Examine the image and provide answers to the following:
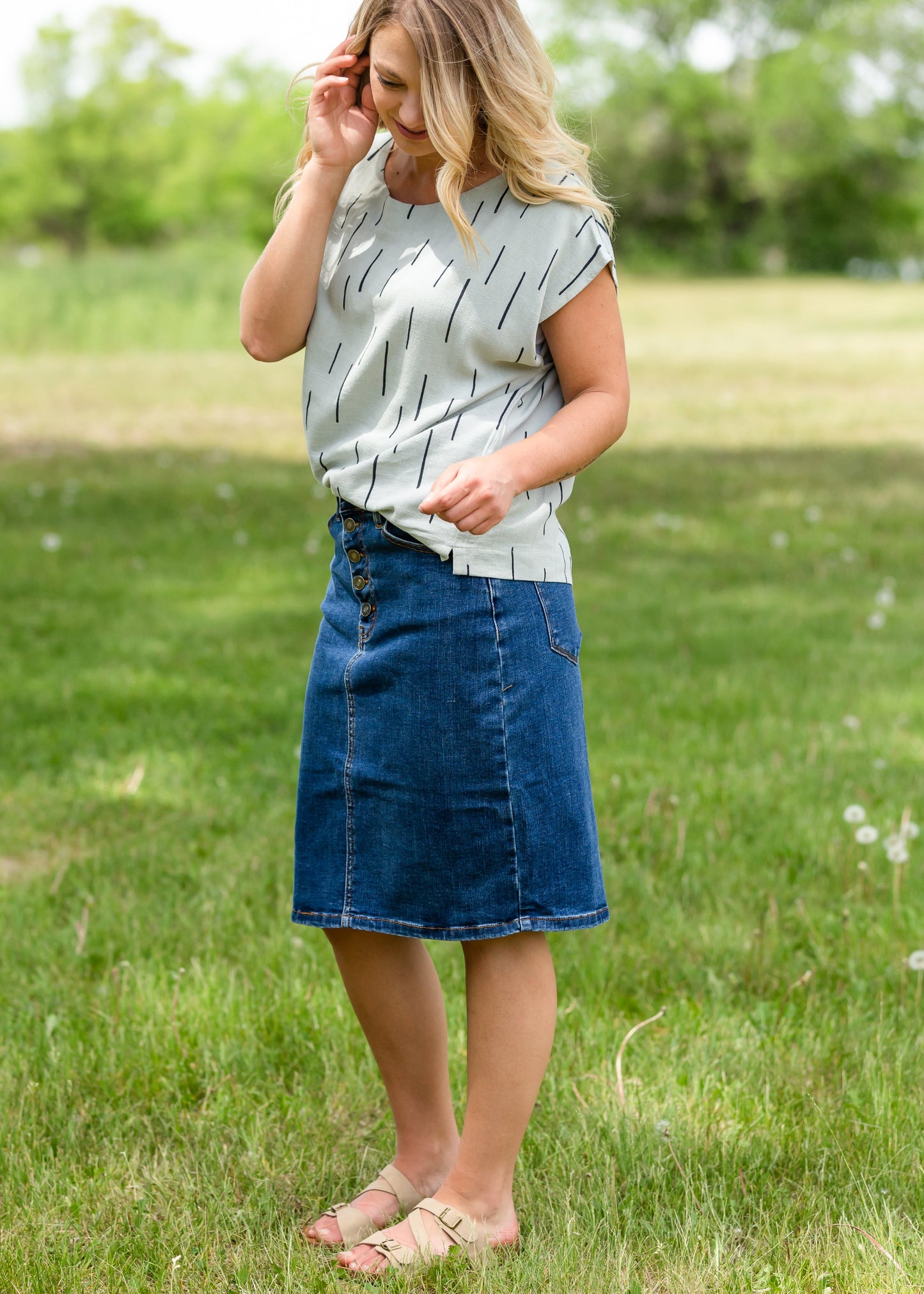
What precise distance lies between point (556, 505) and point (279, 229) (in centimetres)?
54

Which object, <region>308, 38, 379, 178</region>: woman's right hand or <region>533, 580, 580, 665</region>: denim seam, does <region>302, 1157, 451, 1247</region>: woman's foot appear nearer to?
<region>533, 580, 580, 665</region>: denim seam

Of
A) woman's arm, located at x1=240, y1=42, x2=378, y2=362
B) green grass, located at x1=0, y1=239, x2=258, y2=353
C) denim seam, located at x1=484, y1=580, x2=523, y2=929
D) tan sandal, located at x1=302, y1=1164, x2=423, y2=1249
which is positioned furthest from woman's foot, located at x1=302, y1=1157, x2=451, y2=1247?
green grass, located at x1=0, y1=239, x2=258, y2=353

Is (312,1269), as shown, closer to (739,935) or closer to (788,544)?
(739,935)

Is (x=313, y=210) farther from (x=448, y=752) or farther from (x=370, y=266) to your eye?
(x=448, y=752)

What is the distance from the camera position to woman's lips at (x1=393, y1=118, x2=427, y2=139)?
1809 mm

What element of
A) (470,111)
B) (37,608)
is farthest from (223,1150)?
(37,608)

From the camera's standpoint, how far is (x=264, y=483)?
28.2ft

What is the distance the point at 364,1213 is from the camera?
2.06 meters

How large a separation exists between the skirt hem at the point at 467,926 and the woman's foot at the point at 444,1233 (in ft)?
1.34

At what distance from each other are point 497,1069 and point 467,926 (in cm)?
24

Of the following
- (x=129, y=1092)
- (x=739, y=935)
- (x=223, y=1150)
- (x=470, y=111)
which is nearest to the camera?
(x=470, y=111)

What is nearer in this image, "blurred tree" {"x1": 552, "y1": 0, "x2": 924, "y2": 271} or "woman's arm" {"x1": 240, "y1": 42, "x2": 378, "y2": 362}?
"woman's arm" {"x1": 240, "y1": 42, "x2": 378, "y2": 362}

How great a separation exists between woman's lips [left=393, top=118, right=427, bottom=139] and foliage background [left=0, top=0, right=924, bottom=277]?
48.0m

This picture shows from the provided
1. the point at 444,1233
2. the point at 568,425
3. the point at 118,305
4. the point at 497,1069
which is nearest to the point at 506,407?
the point at 568,425
